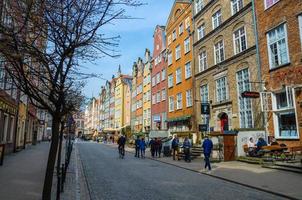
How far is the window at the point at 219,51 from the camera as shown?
89.0 ft

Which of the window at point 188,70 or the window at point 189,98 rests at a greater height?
the window at point 188,70

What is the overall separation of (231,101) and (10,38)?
20.9 m

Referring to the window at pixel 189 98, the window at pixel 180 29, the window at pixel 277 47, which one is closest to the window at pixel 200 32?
the window at pixel 180 29

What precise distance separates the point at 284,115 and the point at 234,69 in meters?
6.82

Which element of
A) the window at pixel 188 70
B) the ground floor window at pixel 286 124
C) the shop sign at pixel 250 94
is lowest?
the ground floor window at pixel 286 124

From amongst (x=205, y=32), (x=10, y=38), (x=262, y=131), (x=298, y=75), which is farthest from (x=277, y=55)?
(x=10, y=38)

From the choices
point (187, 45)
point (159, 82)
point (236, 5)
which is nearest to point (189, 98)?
point (187, 45)

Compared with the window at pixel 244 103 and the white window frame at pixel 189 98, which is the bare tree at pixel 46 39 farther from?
the white window frame at pixel 189 98

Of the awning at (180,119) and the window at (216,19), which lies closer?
the window at (216,19)

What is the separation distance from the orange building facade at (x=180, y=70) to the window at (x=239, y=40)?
9009 millimetres

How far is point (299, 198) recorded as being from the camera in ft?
27.9

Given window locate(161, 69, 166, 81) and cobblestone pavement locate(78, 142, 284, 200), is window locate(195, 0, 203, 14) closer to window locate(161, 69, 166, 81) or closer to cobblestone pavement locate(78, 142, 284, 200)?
window locate(161, 69, 166, 81)

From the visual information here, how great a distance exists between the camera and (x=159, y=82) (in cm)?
4619

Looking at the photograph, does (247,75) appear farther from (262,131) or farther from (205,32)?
(205,32)
